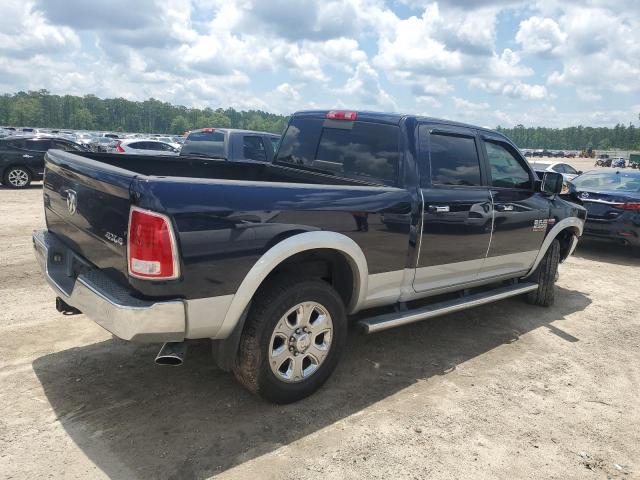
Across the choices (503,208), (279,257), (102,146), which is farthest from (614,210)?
(102,146)

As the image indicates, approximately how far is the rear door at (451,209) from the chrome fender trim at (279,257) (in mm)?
768

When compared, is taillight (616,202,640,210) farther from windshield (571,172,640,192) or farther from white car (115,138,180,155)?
white car (115,138,180,155)

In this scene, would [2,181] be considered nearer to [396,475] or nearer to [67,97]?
[396,475]

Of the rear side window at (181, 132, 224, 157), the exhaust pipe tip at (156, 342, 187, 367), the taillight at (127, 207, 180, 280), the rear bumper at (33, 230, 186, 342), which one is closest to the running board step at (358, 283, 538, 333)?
the exhaust pipe tip at (156, 342, 187, 367)

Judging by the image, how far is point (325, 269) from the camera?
3541mm

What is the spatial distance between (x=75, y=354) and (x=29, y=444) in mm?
1149

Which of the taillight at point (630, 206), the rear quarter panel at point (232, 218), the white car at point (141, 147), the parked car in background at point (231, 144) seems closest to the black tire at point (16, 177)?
the white car at point (141, 147)

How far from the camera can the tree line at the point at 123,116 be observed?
434 ft

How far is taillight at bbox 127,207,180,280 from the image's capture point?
2504 mm

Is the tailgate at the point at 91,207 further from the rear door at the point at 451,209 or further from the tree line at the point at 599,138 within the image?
the tree line at the point at 599,138

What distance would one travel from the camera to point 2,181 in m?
14.3

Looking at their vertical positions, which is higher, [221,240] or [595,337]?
[221,240]

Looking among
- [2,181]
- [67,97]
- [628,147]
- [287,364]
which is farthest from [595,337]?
[628,147]

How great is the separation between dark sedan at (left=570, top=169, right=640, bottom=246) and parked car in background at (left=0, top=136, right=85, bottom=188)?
523 inches
